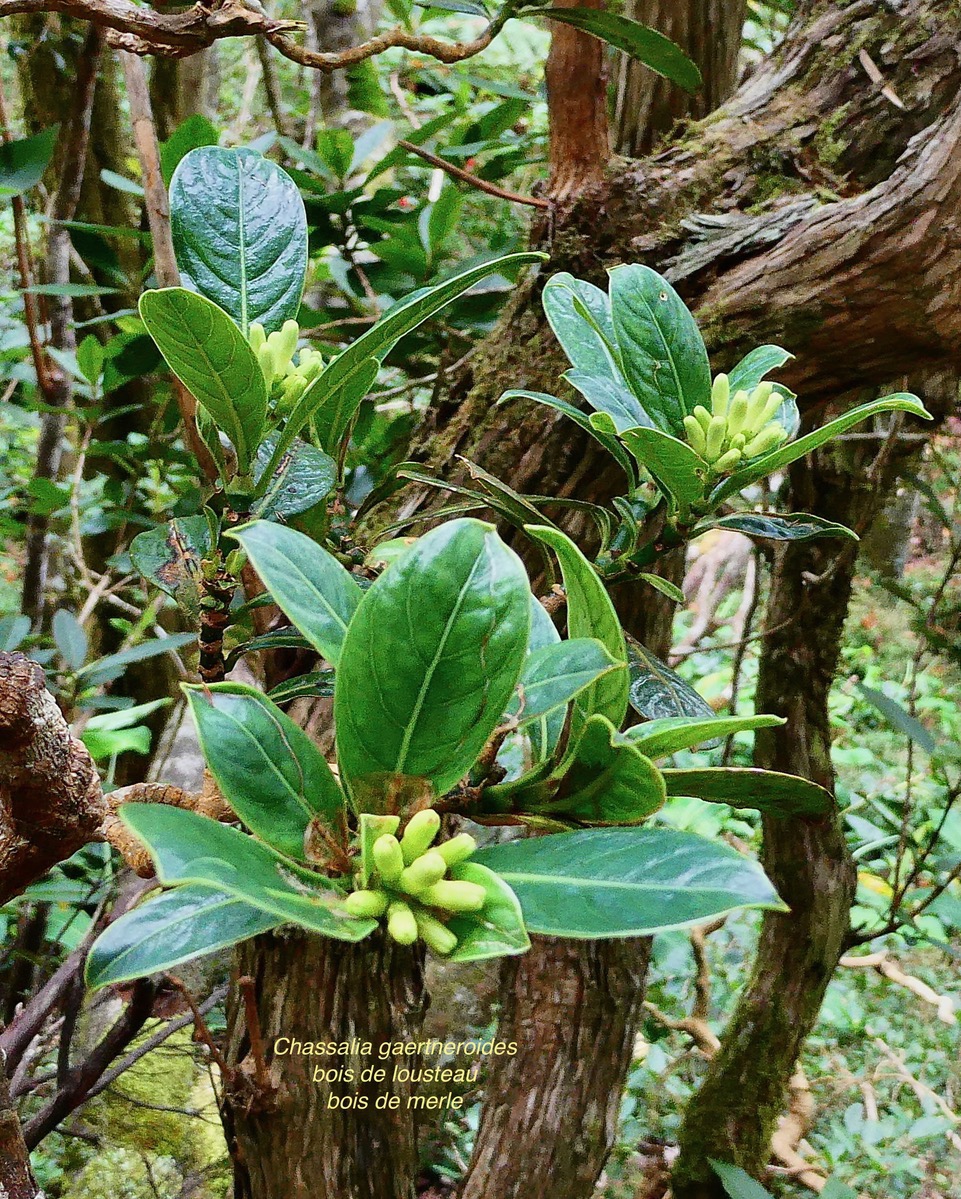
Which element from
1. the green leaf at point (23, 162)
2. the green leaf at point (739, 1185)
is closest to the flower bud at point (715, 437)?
the green leaf at point (23, 162)

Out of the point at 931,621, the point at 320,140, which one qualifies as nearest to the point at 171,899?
the point at 320,140

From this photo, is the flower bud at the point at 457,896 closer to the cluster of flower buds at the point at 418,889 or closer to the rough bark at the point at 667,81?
the cluster of flower buds at the point at 418,889

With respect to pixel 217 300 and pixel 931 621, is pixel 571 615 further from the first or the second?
pixel 931 621

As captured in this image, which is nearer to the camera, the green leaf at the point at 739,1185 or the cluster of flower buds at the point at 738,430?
the cluster of flower buds at the point at 738,430

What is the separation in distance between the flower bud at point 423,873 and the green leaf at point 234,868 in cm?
1

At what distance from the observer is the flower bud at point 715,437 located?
0.41 m

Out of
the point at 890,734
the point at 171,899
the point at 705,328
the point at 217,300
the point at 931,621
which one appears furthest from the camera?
the point at 890,734

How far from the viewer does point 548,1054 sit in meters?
0.92

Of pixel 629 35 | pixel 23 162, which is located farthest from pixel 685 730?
pixel 23 162

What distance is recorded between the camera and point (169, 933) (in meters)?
0.25

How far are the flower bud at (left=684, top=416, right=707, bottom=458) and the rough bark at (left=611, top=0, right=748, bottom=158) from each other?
28.5 inches

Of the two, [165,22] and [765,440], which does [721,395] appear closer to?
[765,440]

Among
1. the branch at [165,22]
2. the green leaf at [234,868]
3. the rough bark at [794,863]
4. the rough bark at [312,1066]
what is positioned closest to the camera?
the green leaf at [234,868]

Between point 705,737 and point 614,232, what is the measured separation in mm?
660
